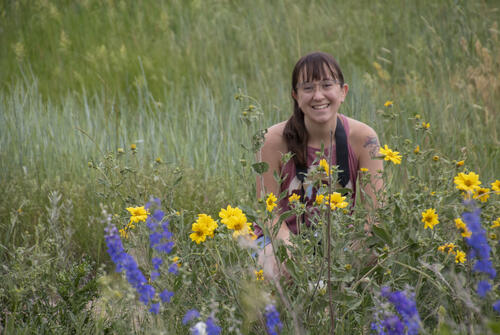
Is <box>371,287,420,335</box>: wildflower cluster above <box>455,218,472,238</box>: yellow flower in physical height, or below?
below

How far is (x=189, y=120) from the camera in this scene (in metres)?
3.92

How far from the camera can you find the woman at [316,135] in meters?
2.56

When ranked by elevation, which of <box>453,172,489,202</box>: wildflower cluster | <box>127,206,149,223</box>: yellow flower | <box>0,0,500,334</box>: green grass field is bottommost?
<box>0,0,500,334</box>: green grass field

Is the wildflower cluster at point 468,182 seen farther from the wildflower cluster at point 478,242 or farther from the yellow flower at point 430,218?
the wildflower cluster at point 478,242

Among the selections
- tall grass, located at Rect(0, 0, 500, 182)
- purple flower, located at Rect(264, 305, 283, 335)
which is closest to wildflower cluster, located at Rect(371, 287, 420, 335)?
purple flower, located at Rect(264, 305, 283, 335)

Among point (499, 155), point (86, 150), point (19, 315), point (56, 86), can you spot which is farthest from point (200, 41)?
point (19, 315)

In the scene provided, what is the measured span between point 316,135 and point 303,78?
0.32 metres

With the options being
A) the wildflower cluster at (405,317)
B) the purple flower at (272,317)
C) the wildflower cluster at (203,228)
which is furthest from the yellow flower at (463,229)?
the wildflower cluster at (203,228)

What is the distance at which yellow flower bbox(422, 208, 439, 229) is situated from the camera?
1673mm

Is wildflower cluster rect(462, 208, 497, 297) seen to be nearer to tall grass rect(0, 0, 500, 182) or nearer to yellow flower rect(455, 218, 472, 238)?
yellow flower rect(455, 218, 472, 238)

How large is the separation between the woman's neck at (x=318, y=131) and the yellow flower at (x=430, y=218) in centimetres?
107

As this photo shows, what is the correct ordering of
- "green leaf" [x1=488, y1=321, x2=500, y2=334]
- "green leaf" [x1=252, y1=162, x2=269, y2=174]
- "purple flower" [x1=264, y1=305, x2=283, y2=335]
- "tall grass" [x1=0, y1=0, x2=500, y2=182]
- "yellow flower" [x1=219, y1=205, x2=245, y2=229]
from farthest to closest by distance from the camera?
"tall grass" [x1=0, y1=0, x2=500, y2=182]
"green leaf" [x1=252, y1=162, x2=269, y2=174]
"yellow flower" [x1=219, y1=205, x2=245, y2=229]
"purple flower" [x1=264, y1=305, x2=283, y2=335]
"green leaf" [x1=488, y1=321, x2=500, y2=334]

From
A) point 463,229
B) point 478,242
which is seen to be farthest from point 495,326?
point 463,229

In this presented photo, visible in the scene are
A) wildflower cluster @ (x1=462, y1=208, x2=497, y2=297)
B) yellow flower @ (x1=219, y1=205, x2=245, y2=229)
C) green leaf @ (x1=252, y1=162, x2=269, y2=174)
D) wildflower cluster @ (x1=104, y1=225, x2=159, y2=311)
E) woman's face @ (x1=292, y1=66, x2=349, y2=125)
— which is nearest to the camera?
wildflower cluster @ (x1=462, y1=208, x2=497, y2=297)
